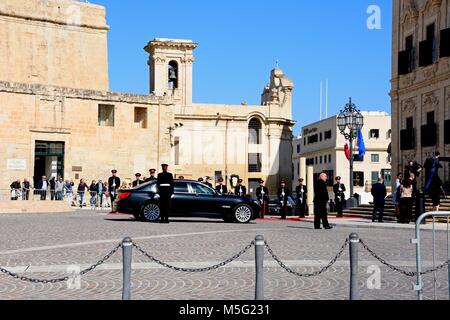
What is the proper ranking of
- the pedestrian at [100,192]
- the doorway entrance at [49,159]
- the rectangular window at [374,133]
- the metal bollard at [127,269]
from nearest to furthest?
1. the metal bollard at [127,269]
2. the pedestrian at [100,192]
3. the doorway entrance at [49,159]
4. the rectangular window at [374,133]

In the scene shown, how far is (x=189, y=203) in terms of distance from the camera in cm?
2345

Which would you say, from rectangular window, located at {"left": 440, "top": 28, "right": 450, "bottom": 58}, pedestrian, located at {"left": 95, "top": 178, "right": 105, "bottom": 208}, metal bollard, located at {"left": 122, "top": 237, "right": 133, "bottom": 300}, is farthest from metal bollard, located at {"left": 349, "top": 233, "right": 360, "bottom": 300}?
pedestrian, located at {"left": 95, "top": 178, "right": 105, "bottom": 208}

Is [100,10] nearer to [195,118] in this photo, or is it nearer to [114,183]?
[114,183]

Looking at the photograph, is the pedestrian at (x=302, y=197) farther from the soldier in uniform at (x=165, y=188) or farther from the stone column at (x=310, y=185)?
the soldier in uniform at (x=165, y=188)

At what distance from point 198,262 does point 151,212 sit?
11.2 metres

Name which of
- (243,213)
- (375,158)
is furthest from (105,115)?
(375,158)

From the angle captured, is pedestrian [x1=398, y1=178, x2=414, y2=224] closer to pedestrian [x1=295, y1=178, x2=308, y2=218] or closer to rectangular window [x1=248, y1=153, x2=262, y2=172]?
pedestrian [x1=295, y1=178, x2=308, y2=218]

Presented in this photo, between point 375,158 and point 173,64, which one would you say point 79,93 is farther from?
point 375,158

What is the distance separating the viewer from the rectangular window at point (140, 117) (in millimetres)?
45031

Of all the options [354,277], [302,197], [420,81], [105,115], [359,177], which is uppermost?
[420,81]

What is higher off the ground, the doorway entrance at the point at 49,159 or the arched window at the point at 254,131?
the arched window at the point at 254,131

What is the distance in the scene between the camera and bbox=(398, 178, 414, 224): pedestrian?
2322 cm

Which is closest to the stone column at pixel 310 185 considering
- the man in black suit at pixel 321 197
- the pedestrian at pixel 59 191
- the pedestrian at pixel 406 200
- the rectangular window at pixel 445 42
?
the rectangular window at pixel 445 42

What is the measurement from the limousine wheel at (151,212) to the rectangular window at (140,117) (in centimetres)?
2219
